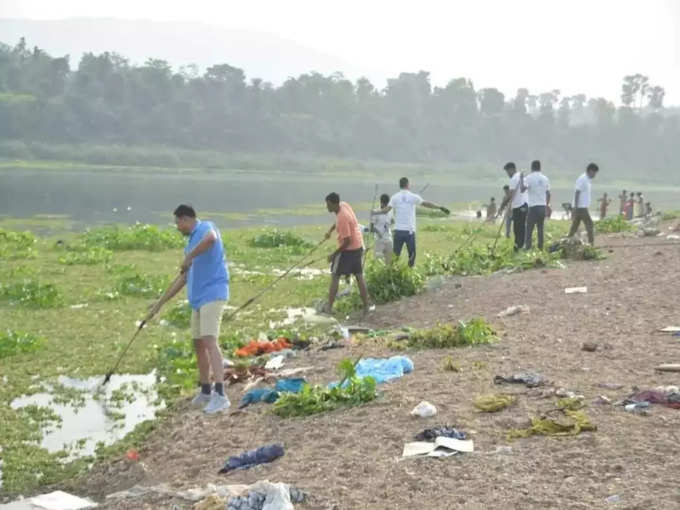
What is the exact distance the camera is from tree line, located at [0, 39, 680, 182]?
97.7 meters

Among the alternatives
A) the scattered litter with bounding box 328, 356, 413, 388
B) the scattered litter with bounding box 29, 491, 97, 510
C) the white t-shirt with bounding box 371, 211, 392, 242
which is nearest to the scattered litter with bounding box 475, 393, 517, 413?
the scattered litter with bounding box 328, 356, 413, 388

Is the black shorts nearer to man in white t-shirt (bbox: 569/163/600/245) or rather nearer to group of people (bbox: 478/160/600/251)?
group of people (bbox: 478/160/600/251)

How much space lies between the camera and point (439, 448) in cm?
659

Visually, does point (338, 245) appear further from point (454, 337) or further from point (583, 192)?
point (583, 192)

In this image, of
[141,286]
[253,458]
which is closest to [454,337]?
[253,458]

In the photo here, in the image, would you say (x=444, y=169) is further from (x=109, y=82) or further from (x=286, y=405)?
(x=286, y=405)

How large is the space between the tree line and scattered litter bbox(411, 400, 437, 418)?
301 feet

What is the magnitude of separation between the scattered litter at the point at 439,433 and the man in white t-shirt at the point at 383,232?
8743mm

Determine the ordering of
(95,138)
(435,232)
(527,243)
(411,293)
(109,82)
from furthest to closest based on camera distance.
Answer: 1. (109,82)
2. (95,138)
3. (435,232)
4. (527,243)
5. (411,293)

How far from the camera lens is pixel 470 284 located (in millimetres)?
15703

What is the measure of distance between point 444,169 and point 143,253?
94154mm

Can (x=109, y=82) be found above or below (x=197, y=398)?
above

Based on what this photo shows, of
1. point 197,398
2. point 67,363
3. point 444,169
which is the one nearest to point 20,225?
point 67,363

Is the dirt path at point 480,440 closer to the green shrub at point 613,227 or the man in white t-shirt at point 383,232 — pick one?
the man in white t-shirt at point 383,232
